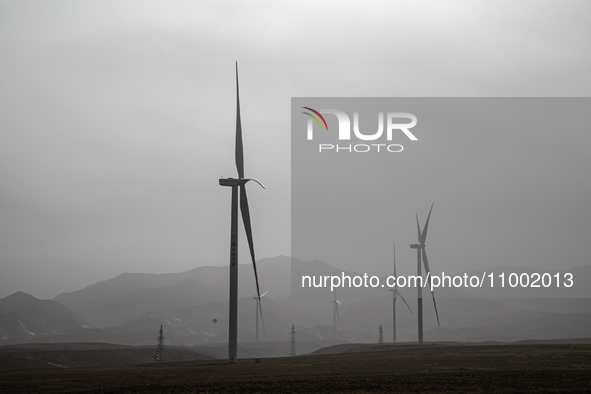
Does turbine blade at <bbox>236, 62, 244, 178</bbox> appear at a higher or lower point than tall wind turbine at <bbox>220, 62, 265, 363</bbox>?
higher

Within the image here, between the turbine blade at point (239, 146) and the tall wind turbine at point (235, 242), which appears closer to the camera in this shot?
the tall wind turbine at point (235, 242)

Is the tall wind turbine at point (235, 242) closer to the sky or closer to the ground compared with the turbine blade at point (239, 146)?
closer to the ground

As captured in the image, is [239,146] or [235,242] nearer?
[235,242]

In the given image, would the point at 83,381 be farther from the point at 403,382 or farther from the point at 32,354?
the point at 32,354

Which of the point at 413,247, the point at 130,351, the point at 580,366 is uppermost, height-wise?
the point at 413,247

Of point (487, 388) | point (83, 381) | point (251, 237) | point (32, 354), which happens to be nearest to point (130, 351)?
point (32, 354)

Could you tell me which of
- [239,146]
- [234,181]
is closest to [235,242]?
[234,181]

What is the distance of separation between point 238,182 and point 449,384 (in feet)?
131

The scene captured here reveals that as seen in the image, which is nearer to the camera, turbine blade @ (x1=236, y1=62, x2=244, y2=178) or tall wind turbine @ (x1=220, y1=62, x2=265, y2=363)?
tall wind turbine @ (x1=220, y1=62, x2=265, y2=363)

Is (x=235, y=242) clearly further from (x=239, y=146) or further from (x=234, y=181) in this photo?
(x=239, y=146)

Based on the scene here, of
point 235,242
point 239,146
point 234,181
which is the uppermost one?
point 239,146

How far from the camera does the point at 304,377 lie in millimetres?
43906

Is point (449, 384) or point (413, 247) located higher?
point (413, 247)

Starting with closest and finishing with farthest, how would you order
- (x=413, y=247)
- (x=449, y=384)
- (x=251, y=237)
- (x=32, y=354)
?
(x=449, y=384) < (x=251, y=237) < (x=32, y=354) < (x=413, y=247)
